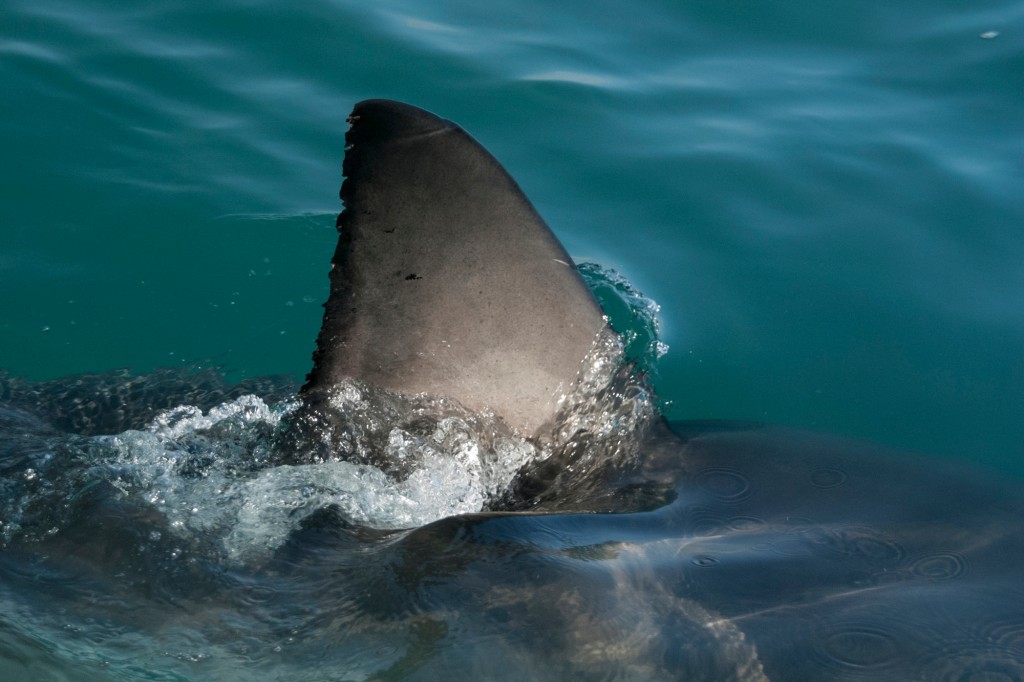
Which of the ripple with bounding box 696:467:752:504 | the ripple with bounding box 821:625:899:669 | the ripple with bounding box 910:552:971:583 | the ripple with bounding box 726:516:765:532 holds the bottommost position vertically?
the ripple with bounding box 821:625:899:669

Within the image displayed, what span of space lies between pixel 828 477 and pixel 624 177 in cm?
317

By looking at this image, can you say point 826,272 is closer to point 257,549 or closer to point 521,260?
point 521,260

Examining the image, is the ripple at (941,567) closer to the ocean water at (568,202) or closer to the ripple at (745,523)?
the ocean water at (568,202)

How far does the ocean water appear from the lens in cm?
333

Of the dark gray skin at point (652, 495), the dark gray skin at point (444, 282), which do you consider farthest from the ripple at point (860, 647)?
the dark gray skin at point (444, 282)

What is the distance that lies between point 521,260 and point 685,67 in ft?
14.2

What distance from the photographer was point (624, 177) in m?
6.23

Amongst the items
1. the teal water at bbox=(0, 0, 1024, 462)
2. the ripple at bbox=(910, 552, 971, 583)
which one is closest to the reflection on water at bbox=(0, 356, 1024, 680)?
the ripple at bbox=(910, 552, 971, 583)

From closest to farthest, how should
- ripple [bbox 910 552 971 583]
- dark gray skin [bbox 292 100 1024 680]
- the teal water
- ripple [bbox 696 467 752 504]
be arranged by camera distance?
dark gray skin [bbox 292 100 1024 680] → ripple [bbox 910 552 971 583] → ripple [bbox 696 467 752 504] → the teal water

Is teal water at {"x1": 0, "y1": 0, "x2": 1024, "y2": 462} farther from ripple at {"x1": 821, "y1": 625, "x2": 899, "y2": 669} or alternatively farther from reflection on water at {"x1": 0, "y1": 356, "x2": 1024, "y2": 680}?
ripple at {"x1": 821, "y1": 625, "x2": 899, "y2": 669}

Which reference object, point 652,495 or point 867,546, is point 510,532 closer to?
point 652,495

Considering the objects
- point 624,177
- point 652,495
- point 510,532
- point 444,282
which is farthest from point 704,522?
point 624,177

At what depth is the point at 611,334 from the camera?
371cm

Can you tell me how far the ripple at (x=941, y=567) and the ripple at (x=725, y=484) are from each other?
0.57m
